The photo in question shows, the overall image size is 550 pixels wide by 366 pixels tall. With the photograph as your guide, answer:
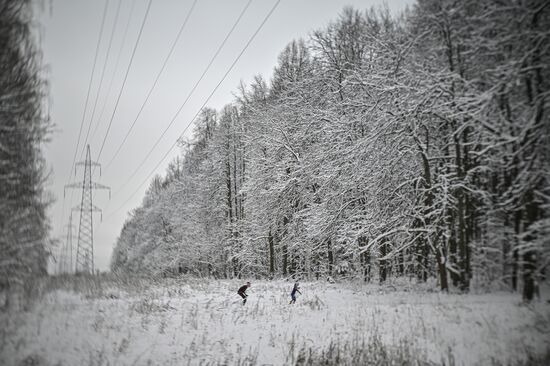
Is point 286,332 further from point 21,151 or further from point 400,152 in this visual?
point 21,151

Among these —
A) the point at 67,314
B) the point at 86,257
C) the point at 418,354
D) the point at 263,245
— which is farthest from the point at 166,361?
the point at 86,257

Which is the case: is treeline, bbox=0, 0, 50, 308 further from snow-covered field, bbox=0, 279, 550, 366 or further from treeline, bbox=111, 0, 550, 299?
treeline, bbox=111, 0, 550, 299

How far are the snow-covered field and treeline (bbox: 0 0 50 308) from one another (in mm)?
1955

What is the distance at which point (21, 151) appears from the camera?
1085cm

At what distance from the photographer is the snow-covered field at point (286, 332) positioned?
6695 mm

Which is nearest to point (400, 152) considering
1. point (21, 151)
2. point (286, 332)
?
point (286, 332)

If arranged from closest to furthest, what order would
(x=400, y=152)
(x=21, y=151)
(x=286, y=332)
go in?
(x=286, y=332)
(x=21, y=151)
(x=400, y=152)

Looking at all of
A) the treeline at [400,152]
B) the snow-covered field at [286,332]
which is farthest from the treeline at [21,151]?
the treeline at [400,152]

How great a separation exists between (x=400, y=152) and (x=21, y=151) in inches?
553

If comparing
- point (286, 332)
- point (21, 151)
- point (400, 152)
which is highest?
point (400, 152)

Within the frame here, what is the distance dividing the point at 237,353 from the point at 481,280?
30.5 feet

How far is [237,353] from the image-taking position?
24.5 ft

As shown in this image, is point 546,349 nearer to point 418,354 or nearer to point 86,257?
point 418,354

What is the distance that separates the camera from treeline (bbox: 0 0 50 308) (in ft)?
27.3
